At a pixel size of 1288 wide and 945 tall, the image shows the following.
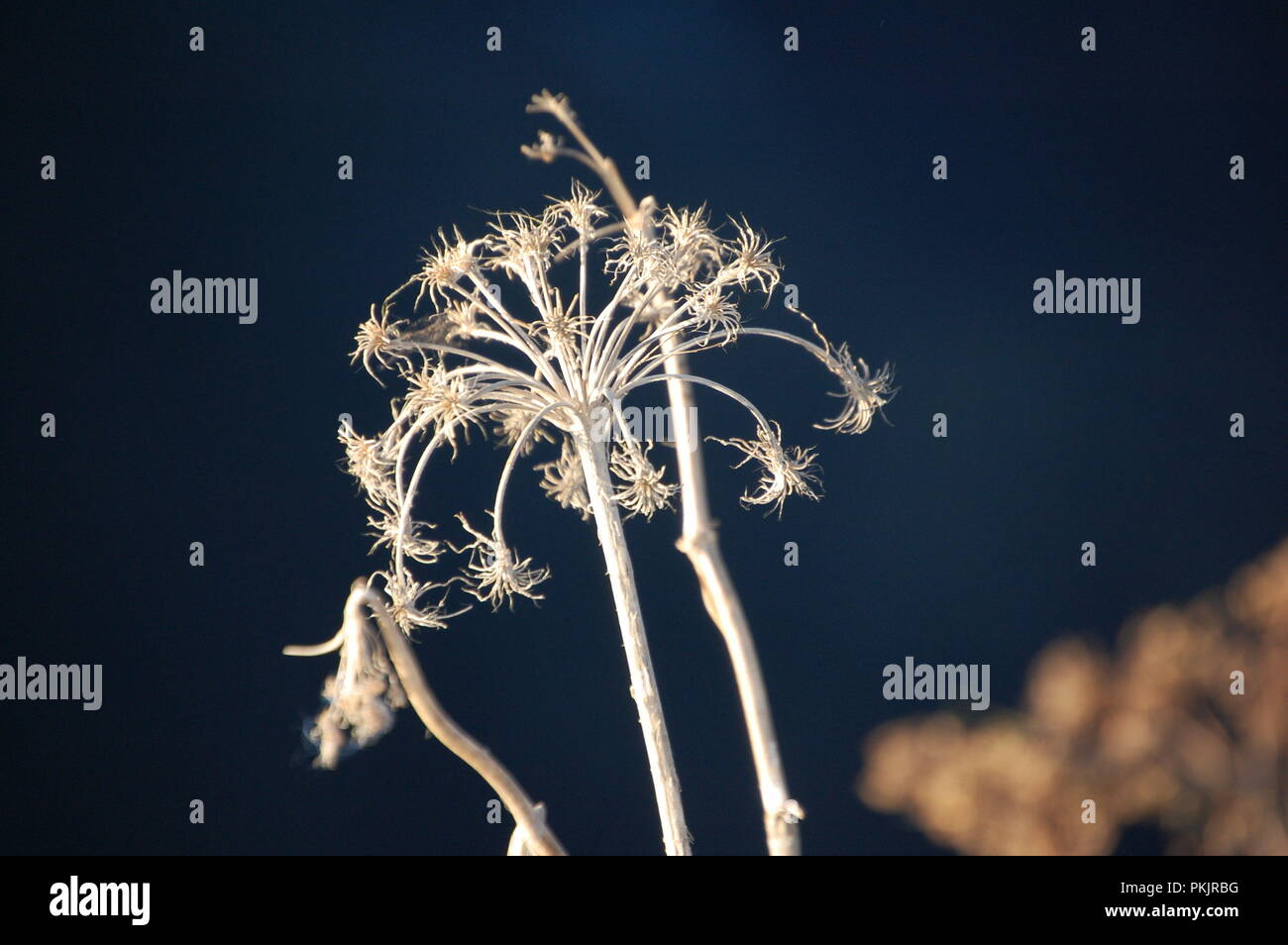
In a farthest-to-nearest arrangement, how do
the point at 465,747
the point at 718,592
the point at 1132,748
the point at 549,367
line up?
the point at 718,592 < the point at 1132,748 < the point at 465,747 < the point at 549,367

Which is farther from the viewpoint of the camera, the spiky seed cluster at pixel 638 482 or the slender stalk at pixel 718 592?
the slender stalk at pixel 718 592

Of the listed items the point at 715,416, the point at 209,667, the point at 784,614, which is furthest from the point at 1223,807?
the point at 209,667

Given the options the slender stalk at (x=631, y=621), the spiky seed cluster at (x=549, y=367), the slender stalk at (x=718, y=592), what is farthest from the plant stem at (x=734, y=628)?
the slender stalk at (x=631, y=621)

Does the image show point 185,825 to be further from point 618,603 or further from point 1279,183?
point 1279,183

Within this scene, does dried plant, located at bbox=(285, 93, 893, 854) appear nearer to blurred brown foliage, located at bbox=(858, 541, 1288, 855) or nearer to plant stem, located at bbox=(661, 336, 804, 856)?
plant stem, located at bbox=(661, 336, 804, 856)

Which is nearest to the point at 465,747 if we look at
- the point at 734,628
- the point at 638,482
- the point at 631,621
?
the point at 631,621

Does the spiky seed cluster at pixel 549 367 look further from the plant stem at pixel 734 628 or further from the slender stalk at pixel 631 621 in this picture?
the plant stem at pixel 734 628

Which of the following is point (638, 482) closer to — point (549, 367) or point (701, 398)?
point (549, 367)
